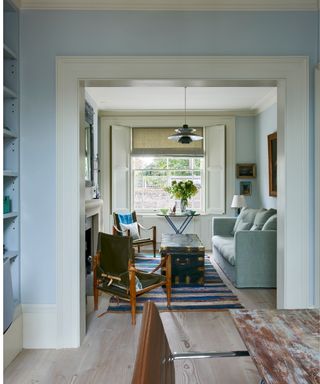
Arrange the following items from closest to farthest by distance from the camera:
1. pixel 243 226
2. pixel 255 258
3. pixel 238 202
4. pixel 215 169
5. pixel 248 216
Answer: pixel 255 258
pixel 243 226
pixel 248 216
pixel 238 202
pixel 215 169

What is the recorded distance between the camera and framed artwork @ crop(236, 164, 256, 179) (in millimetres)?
6750

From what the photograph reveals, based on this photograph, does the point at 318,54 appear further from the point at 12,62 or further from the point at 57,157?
the point at 12,62

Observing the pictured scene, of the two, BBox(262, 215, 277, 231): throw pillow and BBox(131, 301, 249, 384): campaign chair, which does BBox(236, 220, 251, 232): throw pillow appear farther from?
BBox(131, 301, 249, 384): campaign chair

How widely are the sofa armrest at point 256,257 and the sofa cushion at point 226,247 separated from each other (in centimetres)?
18

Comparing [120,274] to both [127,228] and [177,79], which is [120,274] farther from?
[127,228]

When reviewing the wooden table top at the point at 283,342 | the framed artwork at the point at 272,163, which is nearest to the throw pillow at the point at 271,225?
the framed artwork at the point at 272,163

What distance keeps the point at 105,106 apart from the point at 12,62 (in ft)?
12.6

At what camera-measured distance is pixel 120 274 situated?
3.40 meters

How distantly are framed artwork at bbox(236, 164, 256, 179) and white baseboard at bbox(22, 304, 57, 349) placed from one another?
4904 millimetres

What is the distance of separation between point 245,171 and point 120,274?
13.7ft

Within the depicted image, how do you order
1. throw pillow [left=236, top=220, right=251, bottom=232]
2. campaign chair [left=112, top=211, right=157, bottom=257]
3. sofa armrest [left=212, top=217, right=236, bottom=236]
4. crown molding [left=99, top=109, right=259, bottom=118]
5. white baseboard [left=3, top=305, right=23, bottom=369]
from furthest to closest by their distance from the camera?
crown molding [left=99, top=109, right=259, bottom=118]
sofa armrest [left=212, top=217, right=236, bottom=236]
campaign chair [left=112, top=211, right=157, bottom=257]
throw pillow [left=236, top=220, right=251, bottom=232]
white baseboard [left=3, top=305, right=23, bottom=369]

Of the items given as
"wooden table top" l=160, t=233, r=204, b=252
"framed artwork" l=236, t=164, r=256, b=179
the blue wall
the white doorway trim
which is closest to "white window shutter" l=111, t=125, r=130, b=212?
"wooden table top" l=160, t=233, r=204, b=252

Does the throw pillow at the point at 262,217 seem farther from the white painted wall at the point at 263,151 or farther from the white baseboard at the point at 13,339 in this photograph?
the white baseboard at the point at 13,339

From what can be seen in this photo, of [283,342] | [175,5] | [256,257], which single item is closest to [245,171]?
[256,257]
